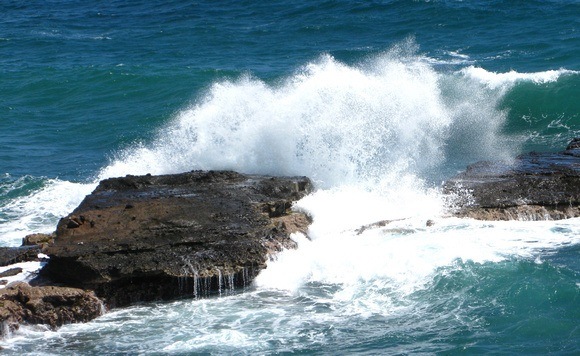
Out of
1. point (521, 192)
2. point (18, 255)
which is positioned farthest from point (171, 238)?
point (521, 192)

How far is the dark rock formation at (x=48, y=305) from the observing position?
12.3m

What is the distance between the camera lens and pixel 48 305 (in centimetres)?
1245

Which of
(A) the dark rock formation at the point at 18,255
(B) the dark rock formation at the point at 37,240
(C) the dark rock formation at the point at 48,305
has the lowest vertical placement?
(C) the dark rock formation at the point at 48,305

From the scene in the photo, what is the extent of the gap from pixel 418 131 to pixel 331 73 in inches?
93.1

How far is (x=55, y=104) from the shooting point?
2739cm

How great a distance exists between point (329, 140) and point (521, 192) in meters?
4.49

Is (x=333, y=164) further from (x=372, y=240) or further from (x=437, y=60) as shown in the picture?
(x=437, y=60)

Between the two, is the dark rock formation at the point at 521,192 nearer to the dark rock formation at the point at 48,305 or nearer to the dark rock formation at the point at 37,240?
the dark rock formation at the point at 48,305

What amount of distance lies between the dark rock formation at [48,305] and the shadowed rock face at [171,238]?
28 centimetres

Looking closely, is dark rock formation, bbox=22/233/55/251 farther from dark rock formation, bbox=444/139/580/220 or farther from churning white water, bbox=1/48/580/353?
dark rock formation, bbox=444/139/580/220

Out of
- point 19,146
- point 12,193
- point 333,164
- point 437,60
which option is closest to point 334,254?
point 333,164

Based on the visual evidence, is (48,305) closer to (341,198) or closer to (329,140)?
(341,198)

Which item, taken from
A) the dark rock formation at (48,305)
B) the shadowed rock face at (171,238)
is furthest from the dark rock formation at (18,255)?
the dark rock formation at (48,305)

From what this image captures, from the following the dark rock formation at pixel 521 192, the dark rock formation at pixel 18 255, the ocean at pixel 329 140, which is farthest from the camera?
the dark rock formation at pixel 521 192
